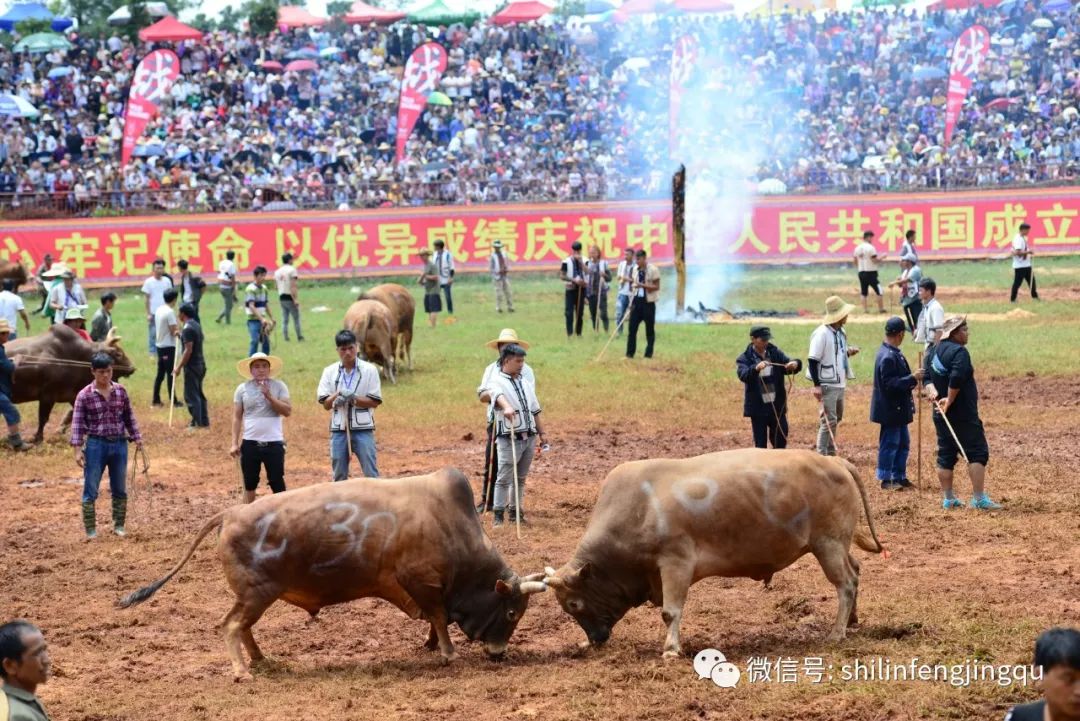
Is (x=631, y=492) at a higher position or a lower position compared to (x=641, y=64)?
lower

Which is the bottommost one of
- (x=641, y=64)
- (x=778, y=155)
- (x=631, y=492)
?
(x=631, y=492)

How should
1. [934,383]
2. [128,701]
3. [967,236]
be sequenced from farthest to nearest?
[967,236] < [934,383] < [128,701]

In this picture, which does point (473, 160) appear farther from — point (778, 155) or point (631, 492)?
point (631, 492)

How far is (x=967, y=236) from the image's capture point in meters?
35.1

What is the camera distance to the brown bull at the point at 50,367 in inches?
709

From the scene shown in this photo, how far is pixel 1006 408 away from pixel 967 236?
58.5 feet

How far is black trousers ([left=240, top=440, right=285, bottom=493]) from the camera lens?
40.7 ft

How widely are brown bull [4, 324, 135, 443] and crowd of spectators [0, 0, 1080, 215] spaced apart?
55.4ft

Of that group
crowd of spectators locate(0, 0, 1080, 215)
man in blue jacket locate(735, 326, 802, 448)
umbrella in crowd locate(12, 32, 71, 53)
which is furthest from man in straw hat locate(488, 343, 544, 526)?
umbrella in crowd locate(12, 32, 71, 53)

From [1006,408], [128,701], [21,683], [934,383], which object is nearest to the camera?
[21,683]

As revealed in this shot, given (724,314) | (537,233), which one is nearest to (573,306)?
(724,314)

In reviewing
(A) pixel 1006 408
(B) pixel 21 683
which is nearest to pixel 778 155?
(A) pixel 1006 408

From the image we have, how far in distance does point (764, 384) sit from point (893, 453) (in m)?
1.48

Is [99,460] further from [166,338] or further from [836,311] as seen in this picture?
[836,311]
